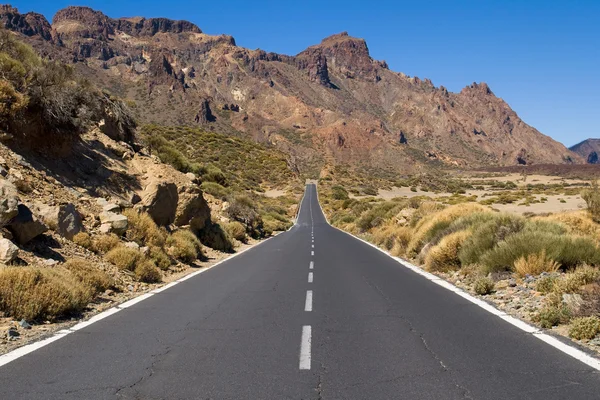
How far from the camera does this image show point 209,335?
6.77m

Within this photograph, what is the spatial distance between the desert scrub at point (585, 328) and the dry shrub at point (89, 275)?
8.04 metres

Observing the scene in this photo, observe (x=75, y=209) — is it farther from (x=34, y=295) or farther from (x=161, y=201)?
(x=34, y=295)

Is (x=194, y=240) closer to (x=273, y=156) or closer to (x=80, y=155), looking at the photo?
(x=80, y=155)

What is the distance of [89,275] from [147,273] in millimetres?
2493

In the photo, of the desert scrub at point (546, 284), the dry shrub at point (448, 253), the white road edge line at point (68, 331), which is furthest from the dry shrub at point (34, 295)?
the dry shrub at point (448, 253)

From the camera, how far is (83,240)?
11219 millimetres

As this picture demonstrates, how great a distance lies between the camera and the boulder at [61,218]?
10758 millimetres

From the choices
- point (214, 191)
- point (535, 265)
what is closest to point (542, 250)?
point (535, 265)

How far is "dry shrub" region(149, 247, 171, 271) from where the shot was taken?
13.4 meters

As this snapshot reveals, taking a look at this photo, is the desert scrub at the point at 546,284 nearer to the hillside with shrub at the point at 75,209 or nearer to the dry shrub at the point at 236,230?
the hillside with shrub at the point at 75,209

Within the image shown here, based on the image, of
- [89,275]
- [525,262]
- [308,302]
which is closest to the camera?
[89,275]

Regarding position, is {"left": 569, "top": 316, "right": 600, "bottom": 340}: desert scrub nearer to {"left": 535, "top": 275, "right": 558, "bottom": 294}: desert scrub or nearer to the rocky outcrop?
{"left": 535, "top": 275, "right": 558, "bottom": 294}: desert scrub

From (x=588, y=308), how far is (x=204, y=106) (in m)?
142

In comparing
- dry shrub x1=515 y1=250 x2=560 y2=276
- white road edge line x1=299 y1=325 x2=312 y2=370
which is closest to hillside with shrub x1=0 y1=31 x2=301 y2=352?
white road edge line x1=299 y1=325 x2=312 y2=370
